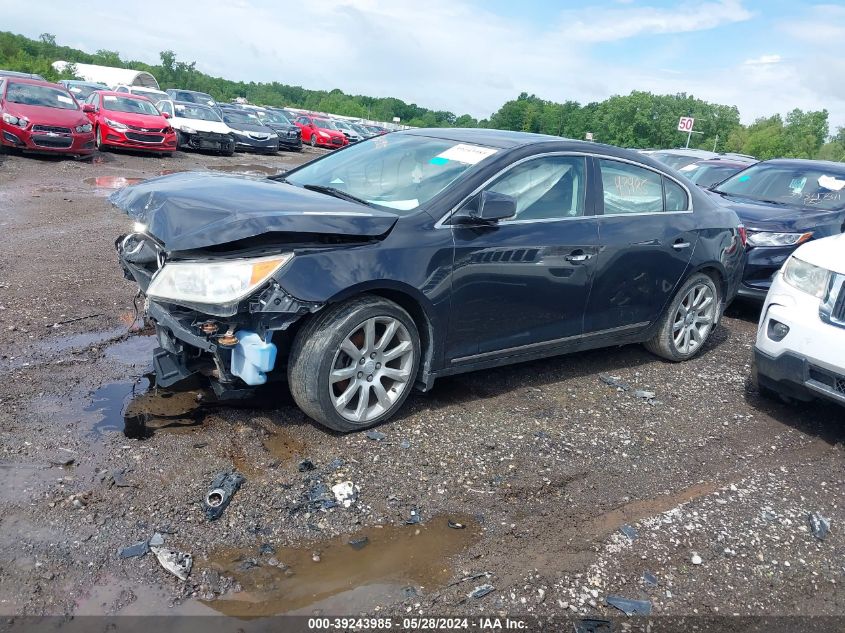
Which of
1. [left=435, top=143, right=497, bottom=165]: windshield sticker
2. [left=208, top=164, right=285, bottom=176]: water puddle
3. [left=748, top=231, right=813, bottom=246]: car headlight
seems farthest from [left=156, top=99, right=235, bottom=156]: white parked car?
[left=435, top=143, right=497, bottom=165]: windshield sticker

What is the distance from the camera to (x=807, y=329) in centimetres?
439

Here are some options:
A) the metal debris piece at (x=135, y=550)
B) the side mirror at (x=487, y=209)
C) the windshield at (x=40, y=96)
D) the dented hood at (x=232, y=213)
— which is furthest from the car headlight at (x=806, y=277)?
the windshield at (x=40, y=96)

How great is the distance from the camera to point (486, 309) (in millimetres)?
4207

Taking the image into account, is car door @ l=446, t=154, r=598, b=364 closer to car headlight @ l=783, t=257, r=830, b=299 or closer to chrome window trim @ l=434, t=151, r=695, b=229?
chrome window trim @ l=434, t=151, r=695, b=229

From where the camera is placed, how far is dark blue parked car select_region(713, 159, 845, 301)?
7.04m

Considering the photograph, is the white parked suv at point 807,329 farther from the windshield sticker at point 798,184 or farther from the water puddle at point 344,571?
the windshield sticker at point 798,184

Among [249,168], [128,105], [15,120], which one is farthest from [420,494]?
[128,105]

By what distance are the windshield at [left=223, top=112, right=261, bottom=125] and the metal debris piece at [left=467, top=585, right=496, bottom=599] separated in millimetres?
23795

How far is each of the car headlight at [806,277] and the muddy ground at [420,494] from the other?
0.99 m

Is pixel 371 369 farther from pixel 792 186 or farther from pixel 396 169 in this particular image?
pixel 792 186

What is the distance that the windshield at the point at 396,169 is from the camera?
13.9ft

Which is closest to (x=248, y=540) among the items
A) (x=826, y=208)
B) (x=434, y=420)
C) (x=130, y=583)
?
(x=130, y=583)

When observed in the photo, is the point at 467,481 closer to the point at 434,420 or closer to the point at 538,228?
the point at 434,420

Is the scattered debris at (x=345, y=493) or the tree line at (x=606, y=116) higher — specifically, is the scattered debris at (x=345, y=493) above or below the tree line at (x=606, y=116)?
below
